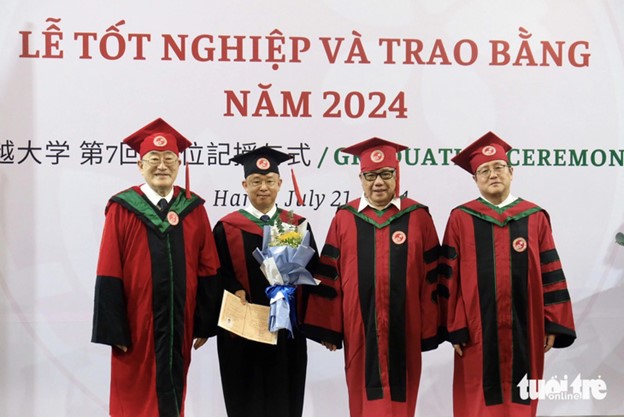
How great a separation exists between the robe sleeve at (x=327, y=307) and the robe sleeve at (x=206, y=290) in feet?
1.50

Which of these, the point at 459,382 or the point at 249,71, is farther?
the point at 249,71

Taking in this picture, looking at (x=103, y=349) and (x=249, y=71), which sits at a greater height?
(x=249, y=71)

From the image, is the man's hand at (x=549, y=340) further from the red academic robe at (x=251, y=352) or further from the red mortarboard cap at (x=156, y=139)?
the red mortarboard cap at (x=156, y=139)

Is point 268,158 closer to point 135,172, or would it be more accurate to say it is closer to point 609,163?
point 135,172

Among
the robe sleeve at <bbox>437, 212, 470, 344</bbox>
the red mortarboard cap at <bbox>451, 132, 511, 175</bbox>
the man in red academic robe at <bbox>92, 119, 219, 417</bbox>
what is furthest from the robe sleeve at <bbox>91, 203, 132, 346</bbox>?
the red mortarboard cap at <bbox>451, 132, 511, 175</bbox>

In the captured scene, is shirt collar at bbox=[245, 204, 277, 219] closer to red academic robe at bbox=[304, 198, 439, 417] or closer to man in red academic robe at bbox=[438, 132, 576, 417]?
red academic robe at bbox=[304, 198, 439, 417]

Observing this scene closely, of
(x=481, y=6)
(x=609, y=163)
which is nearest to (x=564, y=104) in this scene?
(x=609, y=163)

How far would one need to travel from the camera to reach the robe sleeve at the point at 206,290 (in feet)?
10.9

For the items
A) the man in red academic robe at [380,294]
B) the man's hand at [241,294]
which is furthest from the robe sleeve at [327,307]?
the man's hand at [241,294]

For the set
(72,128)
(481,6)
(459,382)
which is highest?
(481,6)

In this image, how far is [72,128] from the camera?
4.16 m

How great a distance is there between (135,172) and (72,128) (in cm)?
46

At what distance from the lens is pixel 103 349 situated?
421 centimetres

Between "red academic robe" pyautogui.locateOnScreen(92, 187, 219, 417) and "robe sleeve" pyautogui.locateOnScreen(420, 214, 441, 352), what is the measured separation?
1132mm
